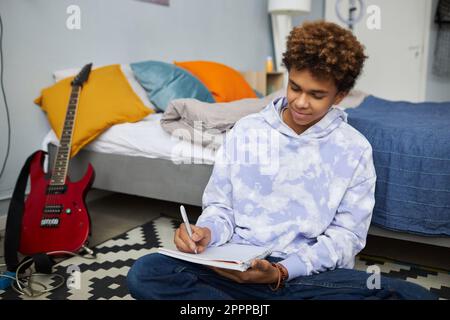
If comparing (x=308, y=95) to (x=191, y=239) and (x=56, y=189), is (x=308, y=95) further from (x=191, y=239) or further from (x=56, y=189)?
(x=56, y=189)

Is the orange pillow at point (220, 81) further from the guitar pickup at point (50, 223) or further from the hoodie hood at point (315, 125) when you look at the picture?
the hoodie hood at point (315, 125)

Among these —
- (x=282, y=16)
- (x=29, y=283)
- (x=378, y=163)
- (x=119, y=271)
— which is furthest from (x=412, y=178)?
(x=282, y=16)

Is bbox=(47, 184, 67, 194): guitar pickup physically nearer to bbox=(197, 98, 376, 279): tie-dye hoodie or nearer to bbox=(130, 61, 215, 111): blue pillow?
bbox=(130, 61, 215, 111): blue pillow

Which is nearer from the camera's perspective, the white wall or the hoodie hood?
the hoodie hood

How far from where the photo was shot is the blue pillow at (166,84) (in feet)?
7.61

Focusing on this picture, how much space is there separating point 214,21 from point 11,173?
1947 mm

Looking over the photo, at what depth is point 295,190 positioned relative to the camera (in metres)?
1.14

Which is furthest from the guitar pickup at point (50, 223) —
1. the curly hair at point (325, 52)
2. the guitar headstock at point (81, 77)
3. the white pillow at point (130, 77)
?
the curly hair at point (325, 52)

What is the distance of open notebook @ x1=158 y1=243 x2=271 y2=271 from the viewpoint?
2.98 ft

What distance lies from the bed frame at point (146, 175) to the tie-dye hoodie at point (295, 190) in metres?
0.66

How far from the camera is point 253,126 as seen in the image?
1.22 meters

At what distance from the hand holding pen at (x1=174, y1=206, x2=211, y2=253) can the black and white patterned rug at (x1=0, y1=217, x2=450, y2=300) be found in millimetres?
Answer: 522

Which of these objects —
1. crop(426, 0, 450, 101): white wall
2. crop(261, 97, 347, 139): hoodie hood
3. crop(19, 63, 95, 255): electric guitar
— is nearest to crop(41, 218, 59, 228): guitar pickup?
crop(19, 63, 95, 255): electric guitar
